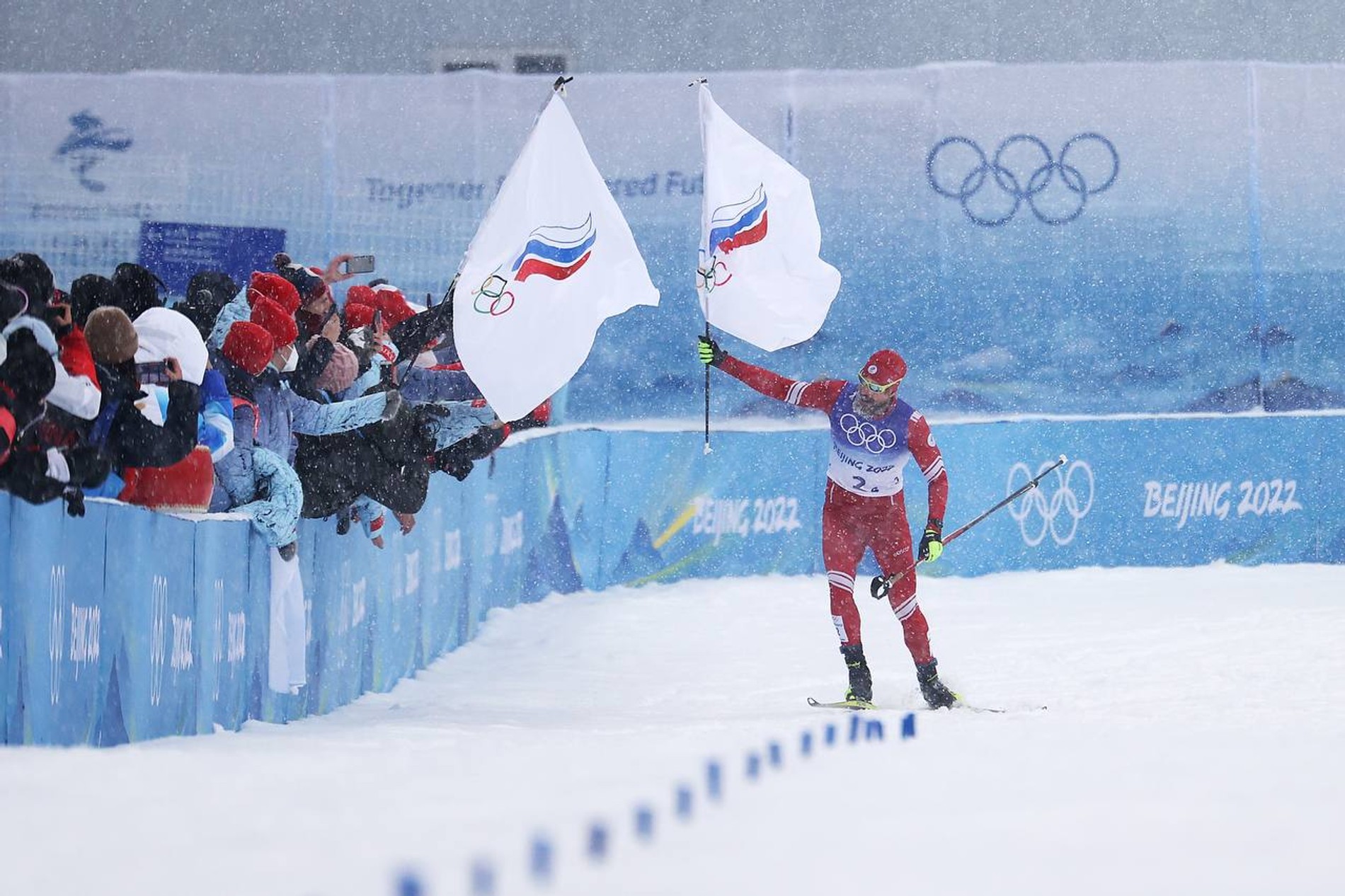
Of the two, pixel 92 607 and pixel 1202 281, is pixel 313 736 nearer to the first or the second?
pixel 92 607

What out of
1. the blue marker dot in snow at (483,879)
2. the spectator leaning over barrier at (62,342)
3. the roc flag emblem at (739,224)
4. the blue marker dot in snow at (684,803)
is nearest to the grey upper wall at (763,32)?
the roc flag emblem at (739,224)

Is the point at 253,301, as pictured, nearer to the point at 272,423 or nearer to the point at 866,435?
the point at 272,423

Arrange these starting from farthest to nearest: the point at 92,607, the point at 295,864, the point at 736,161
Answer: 1. the point at 736,161
2. the point at 92,607
3. the point at 295,864

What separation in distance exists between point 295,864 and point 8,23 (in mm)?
16004

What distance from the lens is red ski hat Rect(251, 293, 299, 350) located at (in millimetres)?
6391

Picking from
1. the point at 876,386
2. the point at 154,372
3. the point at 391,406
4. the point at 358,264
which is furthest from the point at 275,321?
the point at 876,386

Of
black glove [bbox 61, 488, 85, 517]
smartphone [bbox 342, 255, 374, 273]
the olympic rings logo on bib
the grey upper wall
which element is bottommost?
black glove [bbox 61, 488, 85, 517]

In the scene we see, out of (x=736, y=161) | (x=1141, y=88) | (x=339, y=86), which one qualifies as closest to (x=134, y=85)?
(x=339, y=86)

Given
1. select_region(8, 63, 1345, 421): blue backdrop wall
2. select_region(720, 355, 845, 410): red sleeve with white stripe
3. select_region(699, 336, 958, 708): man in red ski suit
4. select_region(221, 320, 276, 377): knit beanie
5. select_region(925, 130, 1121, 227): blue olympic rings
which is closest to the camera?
select_region(221, 320, 276, 377): knit beanie

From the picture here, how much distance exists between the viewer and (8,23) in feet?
58.6

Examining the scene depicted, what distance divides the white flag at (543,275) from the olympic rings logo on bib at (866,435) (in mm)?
1208

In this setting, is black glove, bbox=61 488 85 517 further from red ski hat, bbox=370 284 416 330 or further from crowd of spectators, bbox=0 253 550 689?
red ski hat, bbox=370 284 416 330

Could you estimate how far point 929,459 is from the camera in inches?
336

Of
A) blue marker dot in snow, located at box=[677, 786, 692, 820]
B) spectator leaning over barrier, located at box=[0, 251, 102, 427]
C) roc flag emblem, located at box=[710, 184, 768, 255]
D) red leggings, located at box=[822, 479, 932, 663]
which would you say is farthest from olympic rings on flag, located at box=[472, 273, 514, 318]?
blue marker dot in snow, located at box=[677, 786, 692, 820]
